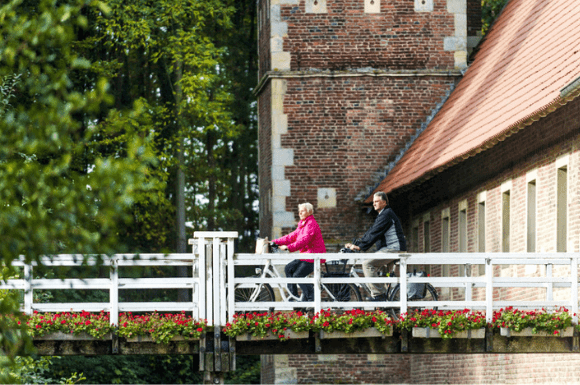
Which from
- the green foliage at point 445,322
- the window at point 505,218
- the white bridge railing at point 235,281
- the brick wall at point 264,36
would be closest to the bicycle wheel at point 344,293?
the white bridge railing at point 235,281

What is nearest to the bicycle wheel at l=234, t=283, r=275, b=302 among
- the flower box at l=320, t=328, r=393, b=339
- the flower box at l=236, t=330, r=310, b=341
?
the flower box at l=236, t=330, r=310, b=341

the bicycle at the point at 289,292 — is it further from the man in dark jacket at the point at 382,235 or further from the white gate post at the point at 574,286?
the white gate post at the point at 574,286

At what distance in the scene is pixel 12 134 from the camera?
6031mm

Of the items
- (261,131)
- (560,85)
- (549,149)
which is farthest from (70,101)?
(261,131)

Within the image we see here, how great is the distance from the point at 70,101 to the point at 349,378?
1810 cm

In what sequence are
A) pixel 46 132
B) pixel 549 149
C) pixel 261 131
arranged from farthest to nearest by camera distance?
1. pixel 261 131
2. pixel 549 149
3. pixel 46 132

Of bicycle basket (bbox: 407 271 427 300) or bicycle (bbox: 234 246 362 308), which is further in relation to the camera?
bicycle (bbox: 234 246 362 308)

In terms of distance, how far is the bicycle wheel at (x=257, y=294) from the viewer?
1393cm

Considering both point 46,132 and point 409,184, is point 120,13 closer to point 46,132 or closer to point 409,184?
point 409,184

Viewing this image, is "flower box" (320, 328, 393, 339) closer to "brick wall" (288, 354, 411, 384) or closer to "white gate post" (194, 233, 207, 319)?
"white gate post" (194, 233, 207, 319)

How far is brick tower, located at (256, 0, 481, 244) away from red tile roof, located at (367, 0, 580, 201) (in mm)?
599

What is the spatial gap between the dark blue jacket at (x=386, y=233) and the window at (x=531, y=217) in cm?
404

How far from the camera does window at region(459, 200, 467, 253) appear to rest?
20422 mm

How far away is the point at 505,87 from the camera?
62.3 ft
